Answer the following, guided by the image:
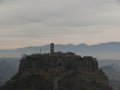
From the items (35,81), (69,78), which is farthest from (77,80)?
(35,81)

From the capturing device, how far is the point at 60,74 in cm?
7288

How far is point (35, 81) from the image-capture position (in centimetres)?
7312

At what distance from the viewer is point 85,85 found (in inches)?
2815

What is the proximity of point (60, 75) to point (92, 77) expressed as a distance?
631 cm

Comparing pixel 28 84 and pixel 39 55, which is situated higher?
pixel 39 55

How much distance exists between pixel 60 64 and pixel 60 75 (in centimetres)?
383

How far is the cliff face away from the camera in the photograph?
234ft

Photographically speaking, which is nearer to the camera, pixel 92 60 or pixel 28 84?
pixel 28 84

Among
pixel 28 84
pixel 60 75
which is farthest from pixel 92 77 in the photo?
pixel 28 84

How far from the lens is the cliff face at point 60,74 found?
7119 centimetres

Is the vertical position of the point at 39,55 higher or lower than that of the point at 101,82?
higher

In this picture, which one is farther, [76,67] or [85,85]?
[76,67]

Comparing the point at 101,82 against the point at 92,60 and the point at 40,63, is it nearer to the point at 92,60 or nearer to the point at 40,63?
the point at 92,60

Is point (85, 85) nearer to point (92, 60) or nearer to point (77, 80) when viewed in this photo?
point (77, 80)
